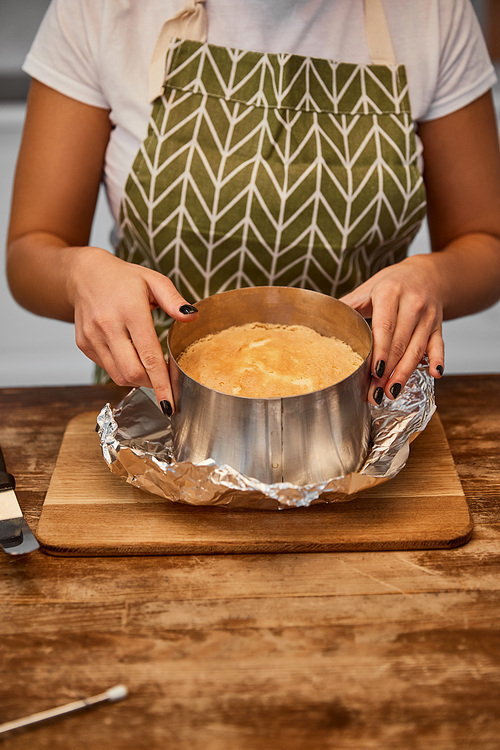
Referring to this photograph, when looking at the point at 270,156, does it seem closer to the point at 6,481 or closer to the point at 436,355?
the point at 436,355

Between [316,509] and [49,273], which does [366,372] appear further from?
[49,273]

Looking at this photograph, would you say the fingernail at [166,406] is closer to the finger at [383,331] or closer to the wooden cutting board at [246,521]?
the wooden cutting board at [246,521]

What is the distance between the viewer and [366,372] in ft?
3.19

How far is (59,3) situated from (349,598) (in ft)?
3.95

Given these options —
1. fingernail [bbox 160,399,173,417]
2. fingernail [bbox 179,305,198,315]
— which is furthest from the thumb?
fingernail [bbox 160,399,173,417]

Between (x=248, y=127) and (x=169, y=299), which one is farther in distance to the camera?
(x=248, y=127)

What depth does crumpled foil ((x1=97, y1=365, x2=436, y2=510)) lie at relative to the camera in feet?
2.94

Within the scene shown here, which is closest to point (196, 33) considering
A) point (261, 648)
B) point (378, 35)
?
point (378, 35)

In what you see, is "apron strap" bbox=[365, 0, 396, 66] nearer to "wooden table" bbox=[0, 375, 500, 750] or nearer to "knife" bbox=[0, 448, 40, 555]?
"wooden table" bbox=[0, 375, 500, 750]

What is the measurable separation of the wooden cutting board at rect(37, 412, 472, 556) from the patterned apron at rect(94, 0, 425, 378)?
1.71 ft

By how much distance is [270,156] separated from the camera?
1.32 meters

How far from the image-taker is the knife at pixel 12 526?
0.89 metres

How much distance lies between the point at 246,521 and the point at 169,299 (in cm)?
34

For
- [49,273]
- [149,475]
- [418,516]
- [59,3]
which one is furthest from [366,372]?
[59,3]
